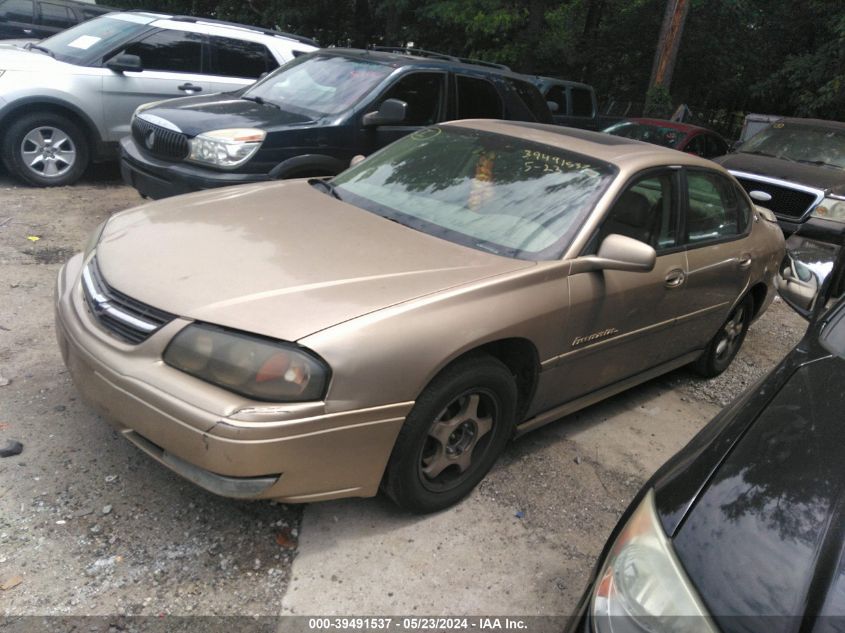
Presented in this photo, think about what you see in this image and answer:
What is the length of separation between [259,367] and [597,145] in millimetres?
2427

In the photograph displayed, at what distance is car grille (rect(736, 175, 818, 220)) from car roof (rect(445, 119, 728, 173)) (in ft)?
15.8

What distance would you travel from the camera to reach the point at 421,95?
21.2 feet

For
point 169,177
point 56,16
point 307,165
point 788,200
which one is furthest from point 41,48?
point 788,200

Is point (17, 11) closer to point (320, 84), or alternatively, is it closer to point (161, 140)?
point (161, 140)

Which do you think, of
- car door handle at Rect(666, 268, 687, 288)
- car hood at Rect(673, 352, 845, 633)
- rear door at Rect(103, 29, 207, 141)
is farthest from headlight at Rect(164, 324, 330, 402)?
rear door at Rect(103, 29, 207, 141)

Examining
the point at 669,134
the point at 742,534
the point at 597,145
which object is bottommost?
the point at 669,134

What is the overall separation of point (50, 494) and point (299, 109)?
13.4ft

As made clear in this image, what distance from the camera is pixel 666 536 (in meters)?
1.68

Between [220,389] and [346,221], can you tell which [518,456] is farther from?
[220,389]

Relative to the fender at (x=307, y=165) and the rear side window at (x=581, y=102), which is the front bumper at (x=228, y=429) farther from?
the rear side window at (x=581, y=102)

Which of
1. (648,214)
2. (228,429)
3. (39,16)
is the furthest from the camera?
(39,16)

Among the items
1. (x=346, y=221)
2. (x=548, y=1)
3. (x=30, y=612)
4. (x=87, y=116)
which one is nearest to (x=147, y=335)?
(x=30, y=612)

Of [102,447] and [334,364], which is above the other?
[334,364]

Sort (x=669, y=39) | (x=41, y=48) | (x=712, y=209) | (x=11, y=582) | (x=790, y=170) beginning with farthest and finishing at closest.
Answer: (x=669, y=39)
(x=790, y=170)
(x=41, y=48)
(x=712, y=209)
(x=11, y=582)
